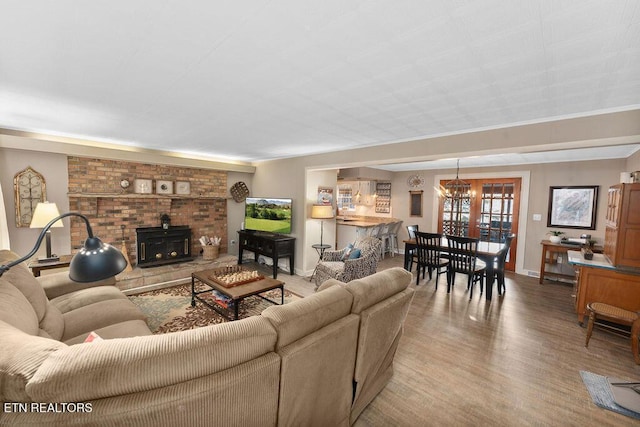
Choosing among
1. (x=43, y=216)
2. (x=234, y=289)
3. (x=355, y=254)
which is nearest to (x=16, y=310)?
(x=234, y=289)

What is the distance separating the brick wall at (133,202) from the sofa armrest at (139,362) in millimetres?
4630

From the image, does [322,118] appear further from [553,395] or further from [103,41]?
[553,395]

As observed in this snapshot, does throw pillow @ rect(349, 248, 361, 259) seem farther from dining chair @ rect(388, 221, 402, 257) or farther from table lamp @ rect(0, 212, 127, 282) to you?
table lamp @ rect(0, 212, 127, 282)

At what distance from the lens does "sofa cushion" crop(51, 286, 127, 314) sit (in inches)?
93.9

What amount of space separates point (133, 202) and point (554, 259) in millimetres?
7863

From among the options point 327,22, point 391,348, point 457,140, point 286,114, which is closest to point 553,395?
point 391,348

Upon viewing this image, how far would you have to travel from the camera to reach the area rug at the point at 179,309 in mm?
3148

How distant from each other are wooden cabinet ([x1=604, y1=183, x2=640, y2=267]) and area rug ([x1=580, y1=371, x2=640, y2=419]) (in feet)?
4.42

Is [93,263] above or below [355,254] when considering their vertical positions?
above

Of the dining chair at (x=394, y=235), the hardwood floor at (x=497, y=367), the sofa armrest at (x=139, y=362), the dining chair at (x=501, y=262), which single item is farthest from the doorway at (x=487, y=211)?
the sofa armrest at (x=139, y=362)

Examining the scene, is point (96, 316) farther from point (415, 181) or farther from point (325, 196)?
point (415, 181)

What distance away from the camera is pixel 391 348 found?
83.5 inches

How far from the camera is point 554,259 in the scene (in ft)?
16.4

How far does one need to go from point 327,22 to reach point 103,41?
120cm
